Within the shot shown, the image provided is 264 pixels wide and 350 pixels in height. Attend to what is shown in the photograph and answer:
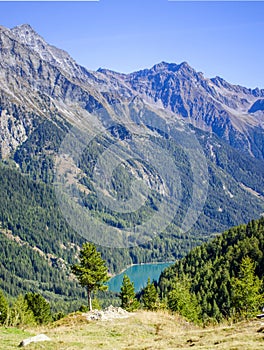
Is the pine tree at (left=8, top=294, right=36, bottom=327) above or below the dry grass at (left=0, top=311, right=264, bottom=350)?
above

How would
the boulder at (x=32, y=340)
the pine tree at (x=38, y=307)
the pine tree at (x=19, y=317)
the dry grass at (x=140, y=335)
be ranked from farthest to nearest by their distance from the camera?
the pine tree at (x=38, y=307)
the pine tree at (x=19, y=317)
the boulder at (x=32, y=340)
the dry grass at (x=140, y=335)

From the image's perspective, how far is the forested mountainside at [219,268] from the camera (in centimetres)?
9331

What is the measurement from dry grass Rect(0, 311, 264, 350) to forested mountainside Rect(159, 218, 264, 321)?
41.4 m

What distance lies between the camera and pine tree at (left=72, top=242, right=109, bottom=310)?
169 feet

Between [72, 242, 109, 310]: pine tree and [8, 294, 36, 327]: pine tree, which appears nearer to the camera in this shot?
[8, 294, 36, 327]: pine tree

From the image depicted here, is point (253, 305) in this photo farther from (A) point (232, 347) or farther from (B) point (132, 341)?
(A) point (232, 347)

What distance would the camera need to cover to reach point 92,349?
22375mm

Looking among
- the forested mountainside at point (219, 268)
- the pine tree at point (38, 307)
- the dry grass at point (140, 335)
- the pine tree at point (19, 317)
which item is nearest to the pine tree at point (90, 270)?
the pine tree at point (19, 317)

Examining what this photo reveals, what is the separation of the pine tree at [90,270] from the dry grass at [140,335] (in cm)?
1868

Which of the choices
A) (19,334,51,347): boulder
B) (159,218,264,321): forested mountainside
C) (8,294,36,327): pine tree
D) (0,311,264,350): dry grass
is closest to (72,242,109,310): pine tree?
(8,294,36,327): pine tree

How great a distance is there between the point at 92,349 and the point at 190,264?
112203mm

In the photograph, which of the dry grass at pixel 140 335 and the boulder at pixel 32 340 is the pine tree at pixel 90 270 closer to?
the dry grass at pixel 140 335

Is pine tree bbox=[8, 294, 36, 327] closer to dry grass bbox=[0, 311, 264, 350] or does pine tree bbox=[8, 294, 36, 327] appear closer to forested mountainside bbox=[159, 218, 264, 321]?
dry grass bbox=[0, 311, 264, 350]

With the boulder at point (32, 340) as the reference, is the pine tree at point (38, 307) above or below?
above
